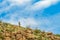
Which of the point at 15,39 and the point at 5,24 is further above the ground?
the point at 5,24

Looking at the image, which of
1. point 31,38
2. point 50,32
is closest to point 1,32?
point 31,38

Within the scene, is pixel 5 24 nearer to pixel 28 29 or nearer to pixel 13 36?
pixel 28 29

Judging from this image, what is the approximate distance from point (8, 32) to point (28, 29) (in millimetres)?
3151

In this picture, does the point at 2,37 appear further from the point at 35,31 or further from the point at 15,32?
the point at 35,31

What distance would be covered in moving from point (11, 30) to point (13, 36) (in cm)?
185

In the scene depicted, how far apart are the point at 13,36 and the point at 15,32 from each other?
0.83 meters

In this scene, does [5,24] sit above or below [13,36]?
above

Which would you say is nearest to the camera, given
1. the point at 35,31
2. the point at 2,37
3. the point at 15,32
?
the point at 2,37

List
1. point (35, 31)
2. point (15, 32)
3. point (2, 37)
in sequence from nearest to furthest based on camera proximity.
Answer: point (2, 37) → point (15, 32) → point (35, 31)

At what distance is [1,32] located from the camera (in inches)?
875

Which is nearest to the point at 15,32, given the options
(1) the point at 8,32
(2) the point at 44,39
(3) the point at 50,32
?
(1) the point at 8,32

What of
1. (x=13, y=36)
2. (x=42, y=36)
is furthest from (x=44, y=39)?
(x=13, y=36)

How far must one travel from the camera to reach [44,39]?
22562mm

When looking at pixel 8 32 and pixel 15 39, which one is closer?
pixel 15 39
